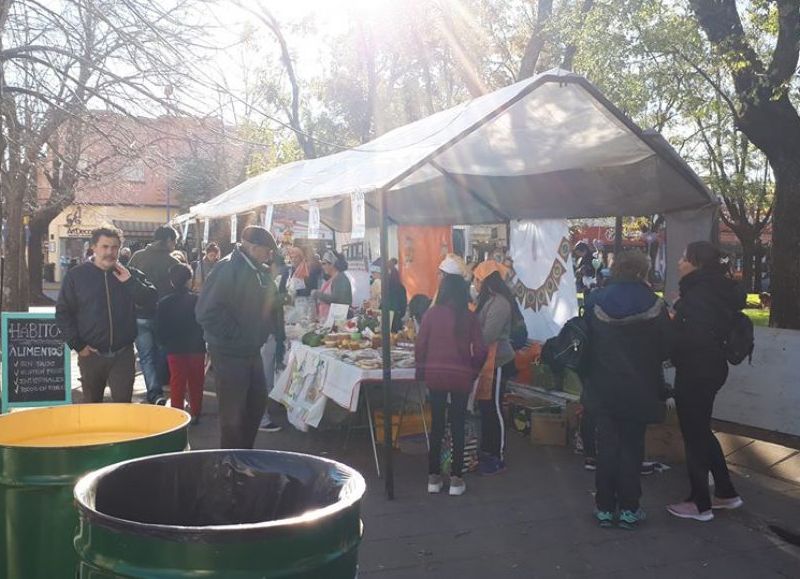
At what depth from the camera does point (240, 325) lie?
5129 mm

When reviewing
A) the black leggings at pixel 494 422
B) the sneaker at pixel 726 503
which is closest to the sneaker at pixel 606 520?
the sneaker at pixel 726 503

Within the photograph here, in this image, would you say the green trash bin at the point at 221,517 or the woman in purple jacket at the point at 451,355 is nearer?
the green trash bin at the point at 221,517

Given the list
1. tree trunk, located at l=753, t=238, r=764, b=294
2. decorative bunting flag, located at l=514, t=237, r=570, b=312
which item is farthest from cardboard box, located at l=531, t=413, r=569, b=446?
tree trunk, located at l=753, t=238, r=764, b=294

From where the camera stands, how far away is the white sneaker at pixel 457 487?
577 centimetres

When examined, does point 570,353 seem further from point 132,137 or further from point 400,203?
point 400,203

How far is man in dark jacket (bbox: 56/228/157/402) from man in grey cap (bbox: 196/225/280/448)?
0.74 metres

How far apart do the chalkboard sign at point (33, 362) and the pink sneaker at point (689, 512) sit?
5551 mm

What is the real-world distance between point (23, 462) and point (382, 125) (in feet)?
82.8

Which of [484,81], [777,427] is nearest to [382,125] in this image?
[484,81]

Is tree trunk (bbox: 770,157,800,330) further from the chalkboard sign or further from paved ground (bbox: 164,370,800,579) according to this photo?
the chalkboard sign

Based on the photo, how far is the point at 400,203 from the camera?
35.3ft

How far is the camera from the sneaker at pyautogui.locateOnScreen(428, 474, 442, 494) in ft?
19.1

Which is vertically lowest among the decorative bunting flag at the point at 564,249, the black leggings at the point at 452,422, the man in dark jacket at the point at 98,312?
the black leggings at the point at 452,422

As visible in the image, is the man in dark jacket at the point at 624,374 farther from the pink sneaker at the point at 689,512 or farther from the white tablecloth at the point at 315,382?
the white tablecloth at the point at 315,382
